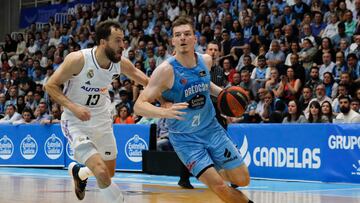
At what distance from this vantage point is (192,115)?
6918 mm

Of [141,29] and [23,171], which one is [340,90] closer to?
[23,171]

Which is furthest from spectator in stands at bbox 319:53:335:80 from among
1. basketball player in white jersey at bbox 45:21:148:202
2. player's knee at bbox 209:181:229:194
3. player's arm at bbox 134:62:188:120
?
player's knee at bbox 209:181:229:194

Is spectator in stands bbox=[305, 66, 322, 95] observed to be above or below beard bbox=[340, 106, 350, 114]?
above

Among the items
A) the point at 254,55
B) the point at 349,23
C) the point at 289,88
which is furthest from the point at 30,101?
the point at 349,23

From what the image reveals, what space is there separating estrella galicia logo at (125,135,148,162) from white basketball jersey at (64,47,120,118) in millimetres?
7719

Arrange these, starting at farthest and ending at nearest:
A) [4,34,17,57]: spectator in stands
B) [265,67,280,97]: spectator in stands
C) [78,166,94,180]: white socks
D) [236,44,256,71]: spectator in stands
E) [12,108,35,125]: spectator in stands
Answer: [4,34,17,57]: spectator in stands < [12,108,35,125]: spectator in stands < [236,44,256,71]: spectator in stands < [265,67,280,97]: spectator in stands < [78,166,94,180]: white socks

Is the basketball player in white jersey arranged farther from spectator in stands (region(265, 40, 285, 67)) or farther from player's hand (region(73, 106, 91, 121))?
spectator in stands (region(265, 40, 285, 67))

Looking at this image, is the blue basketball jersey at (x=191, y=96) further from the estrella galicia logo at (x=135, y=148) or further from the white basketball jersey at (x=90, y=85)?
the estrella galicia logo at (x=135, y=148)

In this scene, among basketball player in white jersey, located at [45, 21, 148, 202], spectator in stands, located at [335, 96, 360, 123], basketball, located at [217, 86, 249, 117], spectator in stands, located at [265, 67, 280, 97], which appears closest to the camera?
basketball, located at [217, 86, 249, 117]

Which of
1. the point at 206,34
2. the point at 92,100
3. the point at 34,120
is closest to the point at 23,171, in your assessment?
the point at 34,120

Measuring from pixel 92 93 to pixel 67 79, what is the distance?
0.32 metres

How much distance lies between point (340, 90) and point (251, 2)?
247 inches

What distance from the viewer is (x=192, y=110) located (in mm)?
6926

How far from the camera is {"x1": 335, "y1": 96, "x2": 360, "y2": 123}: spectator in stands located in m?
13.1
